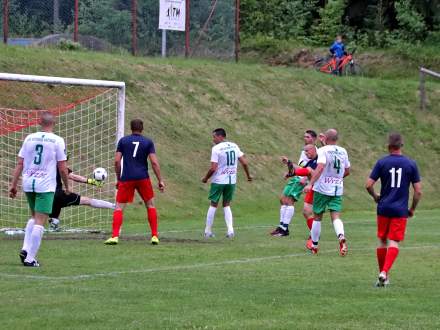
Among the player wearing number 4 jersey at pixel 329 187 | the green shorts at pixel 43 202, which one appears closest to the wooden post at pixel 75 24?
the player wearing number 4 jersey at pixel 329 187

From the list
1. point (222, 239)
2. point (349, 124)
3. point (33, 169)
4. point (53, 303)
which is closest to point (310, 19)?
point (349, 124)

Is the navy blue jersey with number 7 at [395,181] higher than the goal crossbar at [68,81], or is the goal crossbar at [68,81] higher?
the goal crossbar at [68,81]

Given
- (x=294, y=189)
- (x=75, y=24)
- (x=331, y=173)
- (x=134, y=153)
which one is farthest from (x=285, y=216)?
(x=75, y=24)

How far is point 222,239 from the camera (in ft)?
67.7

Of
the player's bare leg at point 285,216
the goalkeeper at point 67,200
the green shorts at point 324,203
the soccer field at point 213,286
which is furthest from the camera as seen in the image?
the player's bare leg at point 285,216

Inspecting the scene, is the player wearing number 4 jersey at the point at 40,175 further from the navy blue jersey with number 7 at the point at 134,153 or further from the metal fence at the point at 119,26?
the metal fence at the point at 119,26

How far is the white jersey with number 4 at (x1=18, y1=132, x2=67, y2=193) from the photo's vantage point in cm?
1523

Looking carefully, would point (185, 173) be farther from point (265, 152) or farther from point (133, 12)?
point (133, 12)

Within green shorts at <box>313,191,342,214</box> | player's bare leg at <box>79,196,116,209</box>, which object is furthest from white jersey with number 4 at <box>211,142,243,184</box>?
green shorts at <box>313,191,342,214</box>

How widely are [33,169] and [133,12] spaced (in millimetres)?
20052

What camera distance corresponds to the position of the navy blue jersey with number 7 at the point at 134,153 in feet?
60.7

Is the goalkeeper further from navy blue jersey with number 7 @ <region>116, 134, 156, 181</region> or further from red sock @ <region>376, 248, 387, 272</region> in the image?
red sock @ <region>376, 248, 387, 272</region>

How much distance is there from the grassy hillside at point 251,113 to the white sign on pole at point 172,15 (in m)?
1.19

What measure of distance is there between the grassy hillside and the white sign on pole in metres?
1.19
